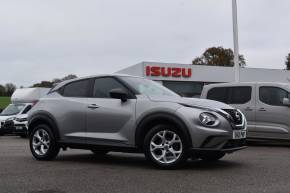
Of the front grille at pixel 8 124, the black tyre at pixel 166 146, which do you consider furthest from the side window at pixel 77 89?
the front grille at pixel 8 124

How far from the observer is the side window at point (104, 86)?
892 centimetres

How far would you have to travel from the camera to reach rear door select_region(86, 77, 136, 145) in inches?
331

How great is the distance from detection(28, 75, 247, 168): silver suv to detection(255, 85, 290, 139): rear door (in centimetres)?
451

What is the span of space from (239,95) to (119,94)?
20.6 ft

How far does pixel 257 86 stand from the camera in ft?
44.5

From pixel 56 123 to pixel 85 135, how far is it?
748 millimetres

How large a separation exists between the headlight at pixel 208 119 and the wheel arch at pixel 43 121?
297cm

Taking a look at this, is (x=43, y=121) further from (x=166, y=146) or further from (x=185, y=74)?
(x=185, y=74)

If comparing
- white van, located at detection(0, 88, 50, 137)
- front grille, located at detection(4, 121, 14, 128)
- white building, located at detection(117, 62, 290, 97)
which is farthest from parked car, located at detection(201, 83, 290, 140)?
white building, located at detection(117, 62, 290, 97)

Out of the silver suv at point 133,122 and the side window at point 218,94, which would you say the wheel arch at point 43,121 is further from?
the side window at point 218,94

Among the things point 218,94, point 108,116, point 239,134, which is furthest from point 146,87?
point 218,94

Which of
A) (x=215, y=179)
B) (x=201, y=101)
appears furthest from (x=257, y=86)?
(x=215, y=179)

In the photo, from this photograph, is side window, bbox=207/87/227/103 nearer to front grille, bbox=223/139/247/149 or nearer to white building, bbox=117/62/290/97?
front grille, bbox=223/139/247/149

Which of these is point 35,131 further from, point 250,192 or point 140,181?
point 250,192
